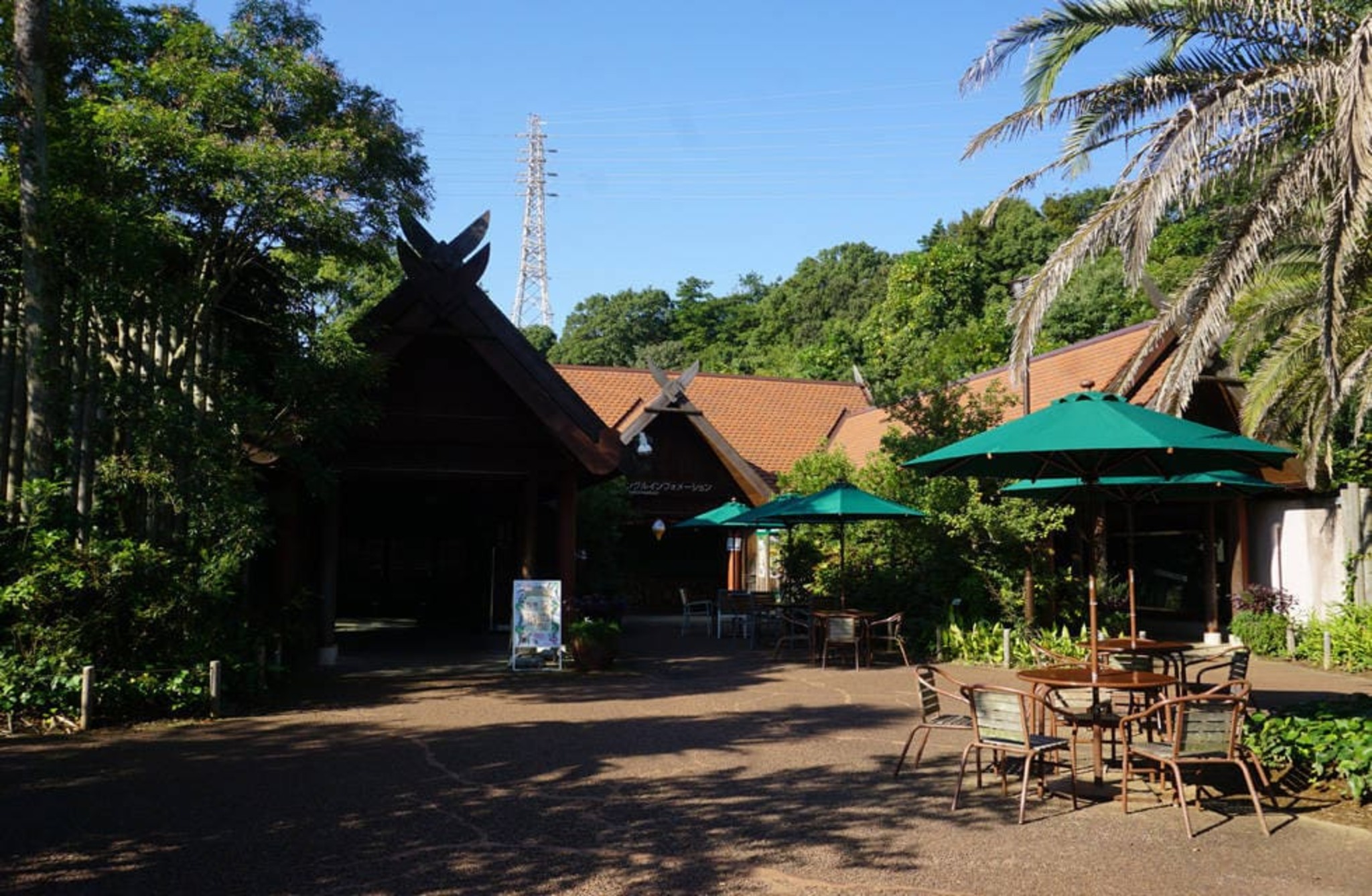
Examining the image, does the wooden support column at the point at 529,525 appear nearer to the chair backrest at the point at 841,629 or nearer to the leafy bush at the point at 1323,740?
the chair backrest at the point at 841,629

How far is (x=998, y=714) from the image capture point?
6.89m

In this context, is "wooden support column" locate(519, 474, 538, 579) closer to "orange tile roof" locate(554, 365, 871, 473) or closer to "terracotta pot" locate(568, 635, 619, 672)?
"terracotta pot" locate(568, 635, 619, 672)

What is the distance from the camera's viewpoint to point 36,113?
383 inches

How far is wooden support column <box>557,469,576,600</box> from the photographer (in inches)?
576

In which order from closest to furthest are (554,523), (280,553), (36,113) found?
(36,113), (280,553), (554,523)

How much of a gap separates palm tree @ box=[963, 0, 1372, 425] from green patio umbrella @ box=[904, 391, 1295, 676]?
3.25 feet

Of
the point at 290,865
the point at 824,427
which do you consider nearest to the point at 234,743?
the point at 290,865

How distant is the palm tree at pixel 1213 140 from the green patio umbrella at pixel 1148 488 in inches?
34.7

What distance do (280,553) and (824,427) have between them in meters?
17.1

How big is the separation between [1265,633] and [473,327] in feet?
40.6

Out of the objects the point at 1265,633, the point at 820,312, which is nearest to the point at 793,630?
the point at 1265,633

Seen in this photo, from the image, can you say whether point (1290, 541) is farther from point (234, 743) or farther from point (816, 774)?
point (234, 743)

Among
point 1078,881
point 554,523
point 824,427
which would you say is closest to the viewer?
point 1078,881

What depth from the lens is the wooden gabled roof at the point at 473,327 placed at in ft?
44.0
